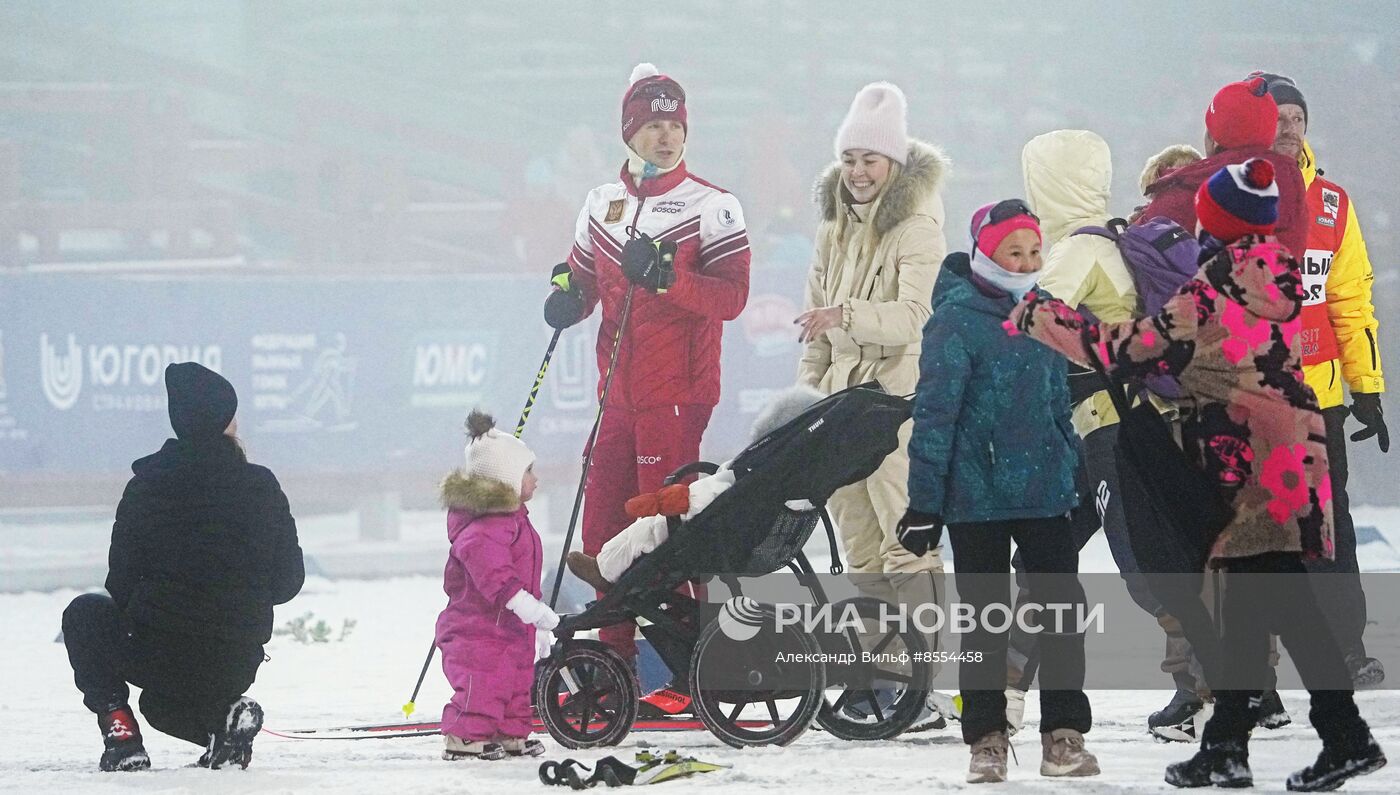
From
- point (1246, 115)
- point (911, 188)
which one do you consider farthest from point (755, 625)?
point (1246, 115)

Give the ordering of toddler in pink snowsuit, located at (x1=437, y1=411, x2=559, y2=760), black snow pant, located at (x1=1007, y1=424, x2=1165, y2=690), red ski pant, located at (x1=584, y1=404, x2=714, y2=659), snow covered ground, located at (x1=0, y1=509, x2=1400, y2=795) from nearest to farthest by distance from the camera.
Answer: snow covered ground, located at (x1=0, y1=509, x2=1400, y2=795)
toddler in pink snowsuit, located at (x1=437, y1=411, x2=559, y2=760)
black snow pant, located at (x1=1007, y1=424, x2=1165, y2=690)
red ski pant, located at (x1=584, y1=404, x2=714, y2=659)

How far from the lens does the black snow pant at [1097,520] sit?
328cm

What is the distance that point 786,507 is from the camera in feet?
10.5

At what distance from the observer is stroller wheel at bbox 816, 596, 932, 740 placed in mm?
3205

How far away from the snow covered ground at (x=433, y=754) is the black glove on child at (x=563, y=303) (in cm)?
99

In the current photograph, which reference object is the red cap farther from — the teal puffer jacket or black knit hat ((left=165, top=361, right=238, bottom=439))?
black knit hat ((left=165, top=361, right=238, bottom=439))

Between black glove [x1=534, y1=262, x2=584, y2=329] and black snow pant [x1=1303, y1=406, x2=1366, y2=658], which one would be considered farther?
black glove [x1=534, y1=262, x2=584, y2=329]

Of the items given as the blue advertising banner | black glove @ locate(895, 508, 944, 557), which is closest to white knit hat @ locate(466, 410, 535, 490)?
black glove @ locate(895, 508, 944, 557)

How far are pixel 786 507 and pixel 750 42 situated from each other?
756 cm

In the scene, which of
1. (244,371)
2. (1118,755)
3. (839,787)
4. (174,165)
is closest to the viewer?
(839,787)

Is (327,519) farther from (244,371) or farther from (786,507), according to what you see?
(786,507)

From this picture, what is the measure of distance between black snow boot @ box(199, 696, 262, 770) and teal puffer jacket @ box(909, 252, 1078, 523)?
1.34 metres

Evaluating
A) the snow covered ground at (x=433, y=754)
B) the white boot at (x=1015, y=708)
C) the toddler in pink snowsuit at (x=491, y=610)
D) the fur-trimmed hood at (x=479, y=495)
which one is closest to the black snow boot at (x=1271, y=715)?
the snow covered ground at (x=433, y=754)

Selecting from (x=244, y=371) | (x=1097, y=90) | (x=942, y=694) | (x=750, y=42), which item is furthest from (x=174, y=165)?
(x=942, y=694)
